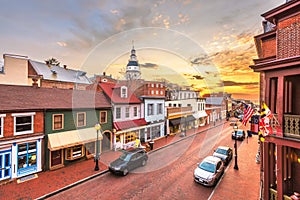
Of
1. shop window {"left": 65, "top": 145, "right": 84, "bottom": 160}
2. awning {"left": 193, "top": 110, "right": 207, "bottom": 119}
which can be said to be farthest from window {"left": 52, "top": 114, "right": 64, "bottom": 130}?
awning {"left": 193, "top": 110, "right": 207, "bottom": 119}

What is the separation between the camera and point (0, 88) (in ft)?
42.8

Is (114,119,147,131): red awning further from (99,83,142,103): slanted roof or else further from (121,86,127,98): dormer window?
(121,86,127,98): dormer window

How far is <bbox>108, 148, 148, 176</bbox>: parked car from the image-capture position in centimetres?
1276

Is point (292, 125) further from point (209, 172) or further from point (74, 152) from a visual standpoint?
point (74, 152)

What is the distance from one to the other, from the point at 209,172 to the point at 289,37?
934cm

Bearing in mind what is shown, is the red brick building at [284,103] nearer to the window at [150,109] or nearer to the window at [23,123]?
the window at [23,123]

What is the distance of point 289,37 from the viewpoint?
7.21 meters

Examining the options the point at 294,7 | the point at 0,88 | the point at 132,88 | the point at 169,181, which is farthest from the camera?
the point at 132,88

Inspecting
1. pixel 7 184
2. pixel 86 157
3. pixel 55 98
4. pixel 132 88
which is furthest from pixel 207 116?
pixel 7 184

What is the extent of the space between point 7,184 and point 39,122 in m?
4.59

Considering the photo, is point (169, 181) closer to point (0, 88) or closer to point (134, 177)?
point (134, 177)

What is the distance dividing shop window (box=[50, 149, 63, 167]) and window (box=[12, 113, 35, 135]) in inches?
107

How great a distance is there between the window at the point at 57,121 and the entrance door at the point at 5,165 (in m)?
3.47

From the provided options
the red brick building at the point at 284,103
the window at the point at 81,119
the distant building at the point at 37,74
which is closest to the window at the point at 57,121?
the window at the point at 81,119
